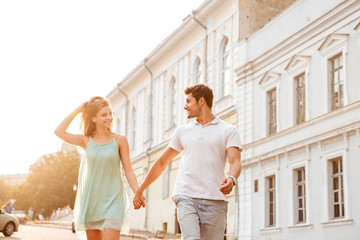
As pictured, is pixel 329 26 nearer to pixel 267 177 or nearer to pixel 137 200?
pixel 267 177

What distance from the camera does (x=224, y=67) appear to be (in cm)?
2933

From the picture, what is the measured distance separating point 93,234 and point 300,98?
16963 millimetres

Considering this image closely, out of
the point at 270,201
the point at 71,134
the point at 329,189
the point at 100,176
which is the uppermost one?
the point at 270,201

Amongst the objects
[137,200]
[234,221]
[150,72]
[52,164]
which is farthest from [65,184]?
[137,200]

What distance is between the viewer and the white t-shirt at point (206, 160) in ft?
19.2

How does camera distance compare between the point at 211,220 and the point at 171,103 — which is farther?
the point at 171,103

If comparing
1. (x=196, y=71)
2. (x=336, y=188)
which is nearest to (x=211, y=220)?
(x=336, y=188)

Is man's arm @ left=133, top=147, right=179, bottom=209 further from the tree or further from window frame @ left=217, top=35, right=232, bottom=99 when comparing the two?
the tree

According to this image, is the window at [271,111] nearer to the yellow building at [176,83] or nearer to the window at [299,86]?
the window at [299,86]

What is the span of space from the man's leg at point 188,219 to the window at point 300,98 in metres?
16.5

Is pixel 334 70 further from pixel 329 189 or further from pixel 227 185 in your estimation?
pixel 227 185

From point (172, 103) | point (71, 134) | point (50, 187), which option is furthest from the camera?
point (50, 187)

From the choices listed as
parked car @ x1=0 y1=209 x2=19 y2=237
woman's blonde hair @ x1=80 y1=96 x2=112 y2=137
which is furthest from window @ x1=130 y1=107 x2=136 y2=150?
woman's blonde hair @ x1=80 y1=96 x2=112 y2=137

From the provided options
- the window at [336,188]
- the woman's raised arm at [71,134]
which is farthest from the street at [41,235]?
the woman's raised arm at [71,134]
